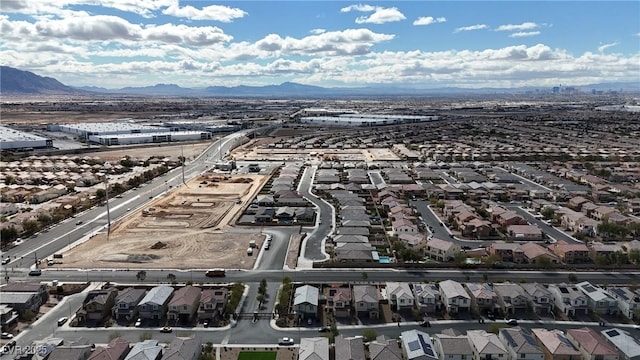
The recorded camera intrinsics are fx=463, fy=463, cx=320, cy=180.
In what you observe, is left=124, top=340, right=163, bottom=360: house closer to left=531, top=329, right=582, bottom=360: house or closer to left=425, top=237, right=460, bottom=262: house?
left=531, top=329, right=582, bottom=360: house

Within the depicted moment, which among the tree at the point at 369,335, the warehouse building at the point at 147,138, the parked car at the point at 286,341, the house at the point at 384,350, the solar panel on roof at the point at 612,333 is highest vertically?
the warehouse building at the point at 147,138

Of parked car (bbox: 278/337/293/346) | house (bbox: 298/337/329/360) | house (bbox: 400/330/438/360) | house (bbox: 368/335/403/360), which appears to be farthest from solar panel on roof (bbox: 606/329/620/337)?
parked car (bbox: 278/337/293/346)

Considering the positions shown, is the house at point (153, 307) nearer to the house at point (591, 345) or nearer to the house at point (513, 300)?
the house at point (513, 300)

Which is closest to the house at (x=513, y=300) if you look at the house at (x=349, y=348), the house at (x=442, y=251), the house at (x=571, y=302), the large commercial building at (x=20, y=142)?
the house at (x=571, y=302)

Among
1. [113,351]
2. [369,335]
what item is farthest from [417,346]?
[113,351]

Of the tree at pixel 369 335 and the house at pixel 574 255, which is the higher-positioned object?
the house at pixel 574 255

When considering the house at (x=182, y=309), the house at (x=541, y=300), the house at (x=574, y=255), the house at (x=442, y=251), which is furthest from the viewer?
the house at (x=442, y=251)

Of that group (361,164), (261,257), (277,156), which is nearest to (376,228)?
(261,257)
